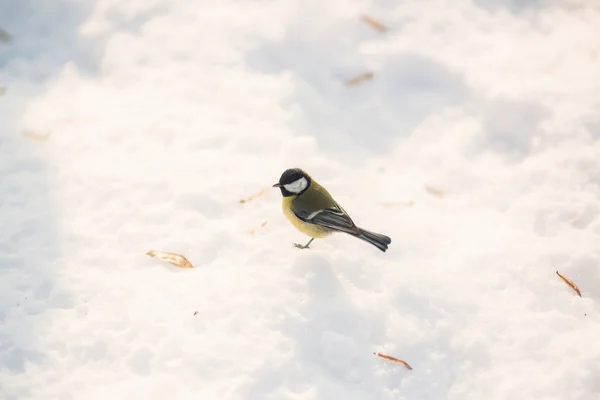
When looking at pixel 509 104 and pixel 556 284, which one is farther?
pixel 509 104

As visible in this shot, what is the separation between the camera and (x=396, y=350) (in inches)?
108

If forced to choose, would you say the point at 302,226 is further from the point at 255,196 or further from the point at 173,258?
the point at 173,258

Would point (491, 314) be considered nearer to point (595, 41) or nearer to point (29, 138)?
point (595, 41)

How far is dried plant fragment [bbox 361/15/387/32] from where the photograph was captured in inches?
168

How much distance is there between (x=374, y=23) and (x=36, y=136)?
7.64ft

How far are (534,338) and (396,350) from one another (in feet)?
2.14

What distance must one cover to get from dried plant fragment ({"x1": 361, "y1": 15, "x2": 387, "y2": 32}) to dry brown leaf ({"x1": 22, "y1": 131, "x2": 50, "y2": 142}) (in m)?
2.23

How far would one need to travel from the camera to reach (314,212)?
300cm

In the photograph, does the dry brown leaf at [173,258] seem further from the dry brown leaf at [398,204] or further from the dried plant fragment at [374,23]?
the dried plant fragment at [374,23]

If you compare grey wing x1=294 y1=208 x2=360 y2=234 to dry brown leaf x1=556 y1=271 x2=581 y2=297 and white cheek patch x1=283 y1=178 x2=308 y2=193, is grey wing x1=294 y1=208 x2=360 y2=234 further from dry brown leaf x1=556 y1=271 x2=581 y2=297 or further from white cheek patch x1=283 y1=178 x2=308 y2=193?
dry brown leaf x1=556 y1=271 x2=581 y2=297

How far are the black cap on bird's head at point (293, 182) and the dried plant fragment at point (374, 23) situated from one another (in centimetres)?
164

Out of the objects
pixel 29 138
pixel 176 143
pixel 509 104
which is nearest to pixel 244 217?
pixel 176 143

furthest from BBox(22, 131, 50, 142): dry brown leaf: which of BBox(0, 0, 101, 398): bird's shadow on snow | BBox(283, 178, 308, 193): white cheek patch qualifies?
BBox(283, 178, 308, 193): white cheek patch

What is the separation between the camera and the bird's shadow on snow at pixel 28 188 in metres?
2.66
